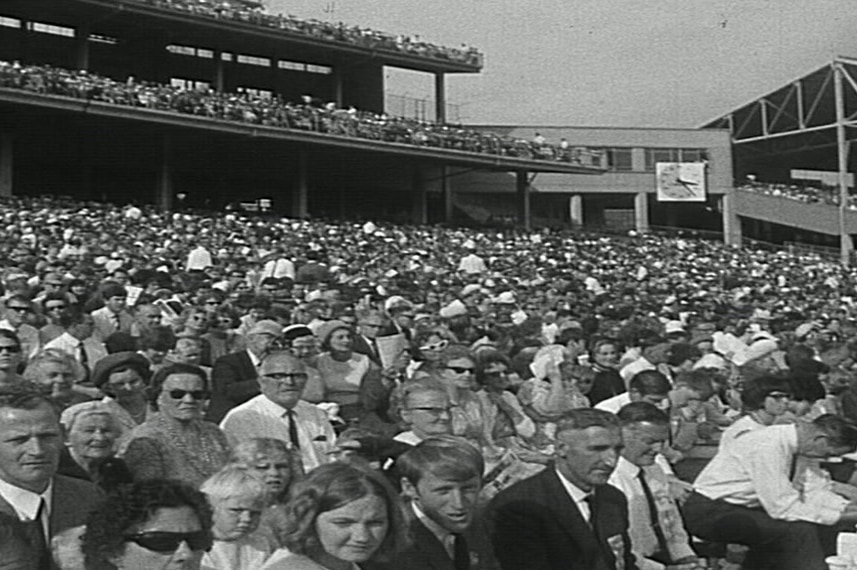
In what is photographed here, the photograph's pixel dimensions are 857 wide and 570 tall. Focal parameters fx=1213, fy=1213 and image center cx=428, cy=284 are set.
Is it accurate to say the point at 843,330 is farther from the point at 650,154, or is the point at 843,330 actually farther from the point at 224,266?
the point at 650,154

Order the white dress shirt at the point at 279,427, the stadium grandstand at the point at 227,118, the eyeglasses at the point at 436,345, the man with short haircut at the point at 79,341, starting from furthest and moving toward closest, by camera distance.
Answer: the stadium grandstand at the point at 227,118 → the eyeglasses at the point at 436,345 → the man with short haircut at the point at 79,341 → the white dress shirt at the point at 279,427

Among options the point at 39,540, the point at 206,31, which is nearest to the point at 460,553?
the point at 39,540

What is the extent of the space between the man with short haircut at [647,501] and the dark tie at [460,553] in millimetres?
1195

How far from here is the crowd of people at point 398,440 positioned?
3.81 m

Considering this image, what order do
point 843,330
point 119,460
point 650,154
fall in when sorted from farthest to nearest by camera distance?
point 650,154 < point 843,330 < point 119,460

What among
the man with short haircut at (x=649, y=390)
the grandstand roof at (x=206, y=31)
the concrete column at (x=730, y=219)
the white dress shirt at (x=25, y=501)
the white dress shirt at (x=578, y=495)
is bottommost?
the white dress shirt at (x=578, y=495)

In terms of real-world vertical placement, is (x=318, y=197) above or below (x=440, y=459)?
above

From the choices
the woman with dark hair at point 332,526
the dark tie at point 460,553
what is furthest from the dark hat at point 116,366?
the woman with dark hair at point 332,526

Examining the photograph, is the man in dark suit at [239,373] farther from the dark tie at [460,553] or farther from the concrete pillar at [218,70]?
the concrete pillar at [218,70]

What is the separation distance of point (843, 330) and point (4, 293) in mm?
9534

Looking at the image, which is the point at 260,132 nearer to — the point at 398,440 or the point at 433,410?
the point at 433,410

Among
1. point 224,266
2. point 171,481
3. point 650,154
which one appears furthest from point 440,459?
point 650,154

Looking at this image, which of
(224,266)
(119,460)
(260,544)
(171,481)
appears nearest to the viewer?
(171,481)

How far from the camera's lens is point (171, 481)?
353 centimetres
